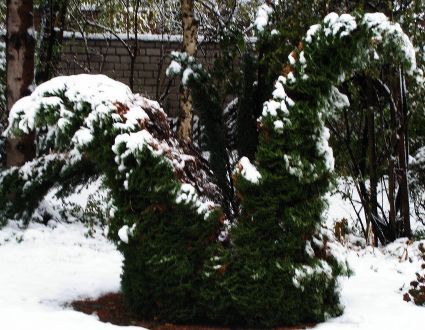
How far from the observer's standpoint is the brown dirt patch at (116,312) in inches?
178

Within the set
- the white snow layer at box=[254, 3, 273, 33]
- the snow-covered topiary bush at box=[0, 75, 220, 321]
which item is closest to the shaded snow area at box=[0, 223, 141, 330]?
the snow-covered topiary bush at box=[0, 75, 220, 321]

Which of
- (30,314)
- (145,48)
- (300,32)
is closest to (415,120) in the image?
(300,32)

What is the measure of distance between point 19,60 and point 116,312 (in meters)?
4.13

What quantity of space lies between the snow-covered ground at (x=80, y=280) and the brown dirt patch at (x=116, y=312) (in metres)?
0.10

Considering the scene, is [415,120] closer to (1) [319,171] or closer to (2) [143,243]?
(1) [319,171]

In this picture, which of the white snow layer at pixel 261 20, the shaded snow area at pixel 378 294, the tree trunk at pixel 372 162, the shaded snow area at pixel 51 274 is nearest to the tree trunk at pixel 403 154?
the tree trunk at pixel 372 162

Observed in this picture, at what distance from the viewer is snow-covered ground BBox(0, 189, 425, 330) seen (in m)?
4.41

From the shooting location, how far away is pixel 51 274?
5.88 meters

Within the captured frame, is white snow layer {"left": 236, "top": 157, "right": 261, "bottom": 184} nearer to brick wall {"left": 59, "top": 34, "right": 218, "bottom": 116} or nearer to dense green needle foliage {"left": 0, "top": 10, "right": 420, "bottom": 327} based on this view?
dense green needle foliage {"left": 0, "top": 10, "right": 420, "bottom": 327}

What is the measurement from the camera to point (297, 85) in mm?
4484

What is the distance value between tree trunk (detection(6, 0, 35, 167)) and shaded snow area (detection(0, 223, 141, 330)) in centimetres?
93

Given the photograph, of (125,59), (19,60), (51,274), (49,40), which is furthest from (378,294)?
(125,59)

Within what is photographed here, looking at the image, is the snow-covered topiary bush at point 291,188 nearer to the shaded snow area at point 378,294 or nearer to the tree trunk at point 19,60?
the shaded snow area at point 378,294

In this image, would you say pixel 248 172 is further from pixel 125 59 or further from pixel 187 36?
pixel 125 59
